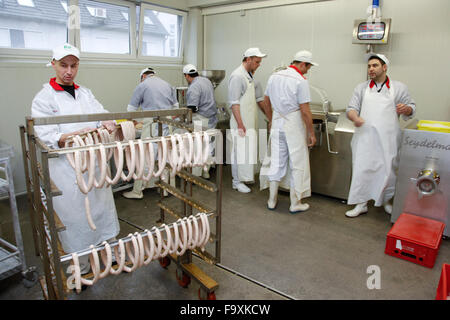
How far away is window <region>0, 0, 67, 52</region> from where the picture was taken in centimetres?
330

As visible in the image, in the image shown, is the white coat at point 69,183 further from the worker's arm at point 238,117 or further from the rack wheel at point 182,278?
the worker's arm at point 238,117

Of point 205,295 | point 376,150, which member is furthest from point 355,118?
point 205,295

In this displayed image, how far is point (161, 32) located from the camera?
492cm

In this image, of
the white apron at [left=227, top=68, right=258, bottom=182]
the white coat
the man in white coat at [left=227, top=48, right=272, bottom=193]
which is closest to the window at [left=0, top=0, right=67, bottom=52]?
the white coat

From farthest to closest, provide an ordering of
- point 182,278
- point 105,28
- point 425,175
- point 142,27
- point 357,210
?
point 142,27 < point 105,28 < point 357,210 < point 425,175 < point 182,278

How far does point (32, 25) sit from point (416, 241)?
4058 millimetres

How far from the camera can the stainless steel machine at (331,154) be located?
345 cm

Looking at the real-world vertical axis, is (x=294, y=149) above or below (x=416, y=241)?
above

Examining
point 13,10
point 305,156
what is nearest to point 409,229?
point 305,156

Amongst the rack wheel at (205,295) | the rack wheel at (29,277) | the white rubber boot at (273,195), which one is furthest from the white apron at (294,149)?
the rack wheel at (29,277)

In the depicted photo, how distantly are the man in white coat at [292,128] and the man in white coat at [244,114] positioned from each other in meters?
0.41

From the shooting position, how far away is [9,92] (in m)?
3.38

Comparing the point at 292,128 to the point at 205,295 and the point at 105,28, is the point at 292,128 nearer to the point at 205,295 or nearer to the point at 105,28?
the point at 205,295

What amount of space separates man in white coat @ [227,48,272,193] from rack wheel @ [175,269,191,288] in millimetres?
1799
